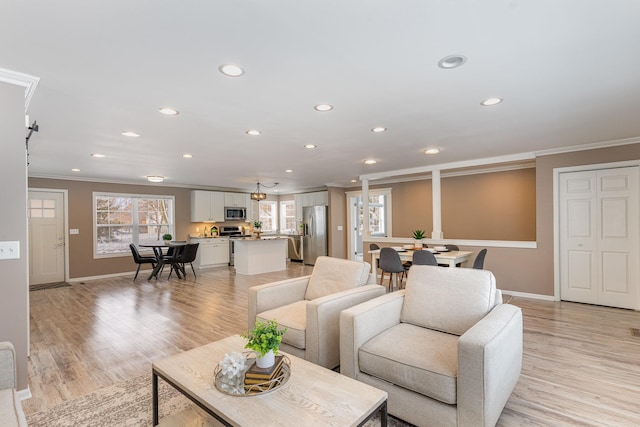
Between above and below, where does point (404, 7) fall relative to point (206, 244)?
above

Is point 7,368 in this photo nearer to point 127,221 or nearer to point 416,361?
point 416,361

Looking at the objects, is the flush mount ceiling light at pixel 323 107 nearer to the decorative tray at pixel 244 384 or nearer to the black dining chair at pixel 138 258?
the decorative tray at pixel 244 384

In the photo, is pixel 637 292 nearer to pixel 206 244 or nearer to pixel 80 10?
pixel 80 10

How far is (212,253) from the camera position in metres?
8.67

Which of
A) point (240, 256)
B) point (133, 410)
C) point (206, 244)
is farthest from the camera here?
point (206, 244)

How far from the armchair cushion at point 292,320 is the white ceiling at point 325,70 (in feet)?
6.04

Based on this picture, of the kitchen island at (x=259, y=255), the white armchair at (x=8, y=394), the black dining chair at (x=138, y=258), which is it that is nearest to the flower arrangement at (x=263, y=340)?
the white armchair at (x=8, y=394)

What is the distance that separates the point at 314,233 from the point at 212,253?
286 centimetres

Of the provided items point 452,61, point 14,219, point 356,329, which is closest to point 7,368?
point 14,219

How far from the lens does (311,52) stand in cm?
195

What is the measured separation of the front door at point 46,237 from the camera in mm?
6488

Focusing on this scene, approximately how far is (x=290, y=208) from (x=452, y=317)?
30.1 feet

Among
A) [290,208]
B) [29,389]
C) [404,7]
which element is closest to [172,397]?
[29,389]

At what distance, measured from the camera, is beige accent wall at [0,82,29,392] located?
2.25 meters
